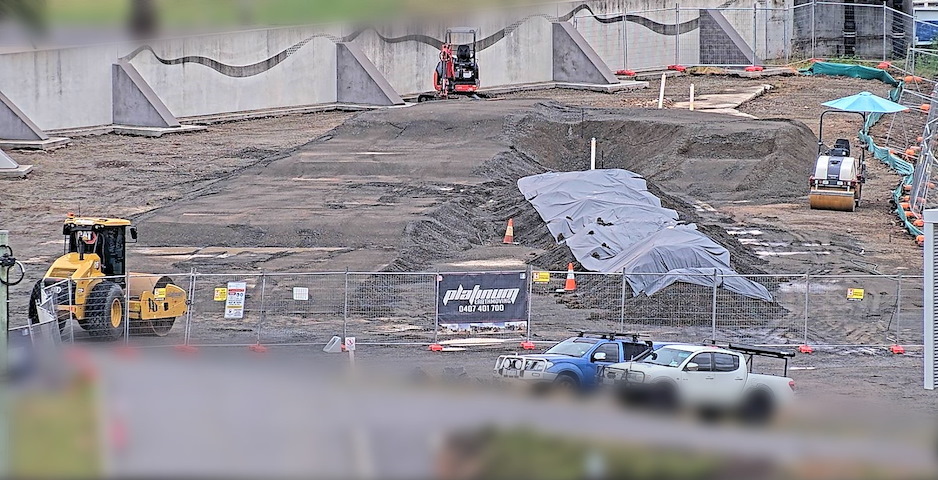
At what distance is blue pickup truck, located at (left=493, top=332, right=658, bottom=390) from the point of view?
18.8m

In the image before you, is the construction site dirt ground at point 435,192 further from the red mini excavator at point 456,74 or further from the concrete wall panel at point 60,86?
the red mini excavator at point 456,74

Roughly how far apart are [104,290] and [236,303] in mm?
2685

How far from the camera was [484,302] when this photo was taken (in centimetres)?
2434

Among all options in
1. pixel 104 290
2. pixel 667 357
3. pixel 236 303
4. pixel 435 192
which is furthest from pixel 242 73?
pixel 667 357

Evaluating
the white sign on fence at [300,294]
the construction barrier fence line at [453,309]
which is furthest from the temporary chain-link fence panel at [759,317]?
the white sign on fence at [300,294]

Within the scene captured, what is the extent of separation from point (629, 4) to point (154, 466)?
64.9 meters

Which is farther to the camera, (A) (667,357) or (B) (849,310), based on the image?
(B) (849,310)

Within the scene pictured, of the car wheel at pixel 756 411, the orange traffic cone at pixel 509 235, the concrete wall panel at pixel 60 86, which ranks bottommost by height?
the car wheel at pixel 756 411

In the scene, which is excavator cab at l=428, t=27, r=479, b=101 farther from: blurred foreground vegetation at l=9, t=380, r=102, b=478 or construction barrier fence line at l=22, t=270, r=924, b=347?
blurred foreground vegetation at l=9, t=380, r=102, b=478

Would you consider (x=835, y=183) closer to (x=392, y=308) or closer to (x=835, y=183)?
(x=835, y=183)

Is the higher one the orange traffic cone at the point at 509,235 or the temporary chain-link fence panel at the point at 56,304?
the orange traffic cone at the point at 509,235

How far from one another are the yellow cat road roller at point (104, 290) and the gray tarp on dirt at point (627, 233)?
926cm

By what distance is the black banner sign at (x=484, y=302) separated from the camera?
79.4 feet

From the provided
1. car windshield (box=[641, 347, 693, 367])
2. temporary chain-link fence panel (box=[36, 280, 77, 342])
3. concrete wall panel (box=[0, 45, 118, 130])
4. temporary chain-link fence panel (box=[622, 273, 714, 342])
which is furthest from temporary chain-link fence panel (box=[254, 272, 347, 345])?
concrete wall panel (box=[0, 45, 118, 130])
